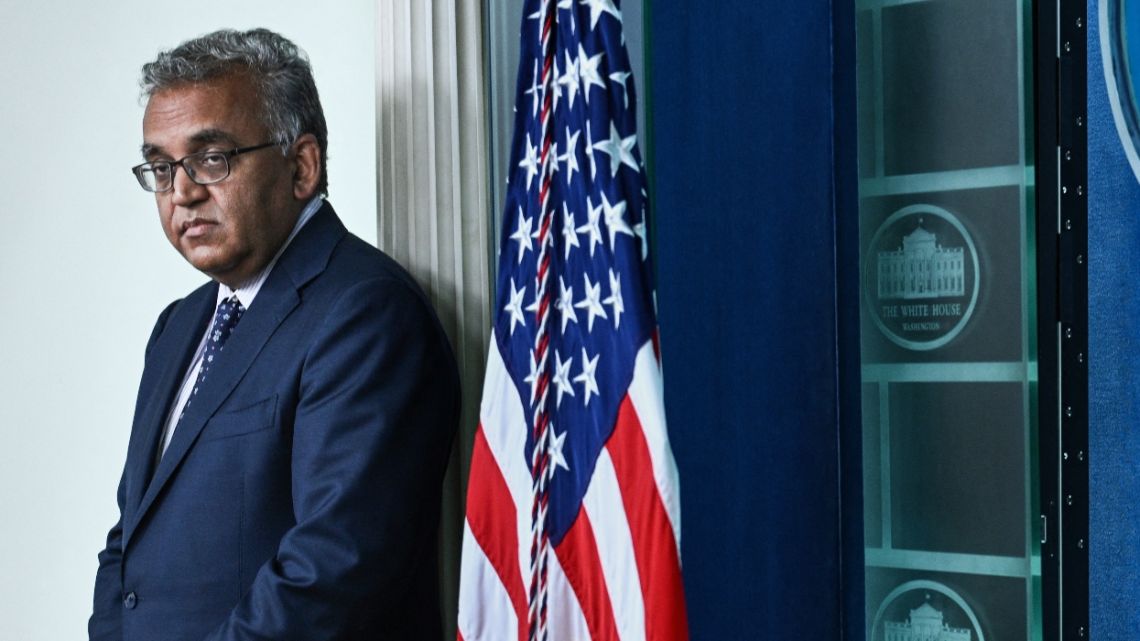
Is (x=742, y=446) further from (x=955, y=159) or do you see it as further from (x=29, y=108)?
(x=29, y=108)

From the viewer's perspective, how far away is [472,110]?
2.26 m

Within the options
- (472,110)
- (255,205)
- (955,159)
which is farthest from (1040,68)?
(255,205)

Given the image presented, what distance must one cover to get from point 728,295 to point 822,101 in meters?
0.35

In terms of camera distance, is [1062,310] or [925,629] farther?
[925,629]

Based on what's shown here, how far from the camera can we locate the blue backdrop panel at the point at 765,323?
2.09 meters

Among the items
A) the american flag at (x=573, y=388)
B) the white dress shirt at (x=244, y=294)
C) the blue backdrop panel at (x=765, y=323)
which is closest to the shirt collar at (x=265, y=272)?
the white dress shirt at (x=244, y=294)

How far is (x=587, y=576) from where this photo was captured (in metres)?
1.70

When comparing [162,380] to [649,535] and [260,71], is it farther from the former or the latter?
[649,535]

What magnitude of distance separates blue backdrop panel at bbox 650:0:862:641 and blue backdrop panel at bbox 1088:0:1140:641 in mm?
385

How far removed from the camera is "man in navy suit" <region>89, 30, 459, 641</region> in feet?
6.11

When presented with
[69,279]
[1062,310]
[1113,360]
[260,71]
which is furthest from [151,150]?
[1113,360]

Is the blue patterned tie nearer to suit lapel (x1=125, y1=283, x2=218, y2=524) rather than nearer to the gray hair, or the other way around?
suit lapel (x1=125, y1=283, x2=218, y2=524)

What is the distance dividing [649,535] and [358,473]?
471mm

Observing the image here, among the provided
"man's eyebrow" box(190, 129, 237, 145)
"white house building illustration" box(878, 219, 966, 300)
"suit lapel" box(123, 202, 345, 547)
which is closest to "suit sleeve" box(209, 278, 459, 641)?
"suit lapel" box(123, 202, 345, 547)
